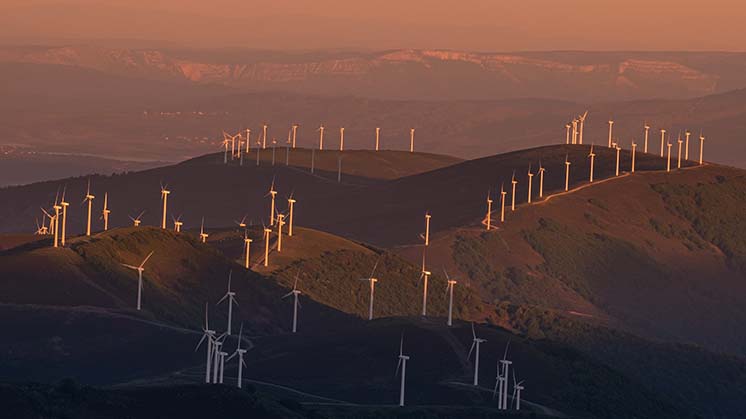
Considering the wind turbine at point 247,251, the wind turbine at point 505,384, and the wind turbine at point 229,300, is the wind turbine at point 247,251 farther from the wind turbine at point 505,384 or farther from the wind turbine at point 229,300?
the wind turbine at point 505,384

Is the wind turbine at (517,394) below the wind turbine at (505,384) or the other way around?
below

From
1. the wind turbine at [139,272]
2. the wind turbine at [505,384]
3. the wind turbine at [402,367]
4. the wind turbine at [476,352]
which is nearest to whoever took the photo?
the wind turbine at [402,367]

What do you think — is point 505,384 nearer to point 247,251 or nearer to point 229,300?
point 229,300

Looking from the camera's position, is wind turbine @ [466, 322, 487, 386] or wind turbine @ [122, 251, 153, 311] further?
wind turbine @ [122, 251, 153, 311]

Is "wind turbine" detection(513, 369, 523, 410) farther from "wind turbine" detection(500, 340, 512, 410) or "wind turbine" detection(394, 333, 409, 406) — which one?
"wind turbine" detection(394, 333, 409, 406)

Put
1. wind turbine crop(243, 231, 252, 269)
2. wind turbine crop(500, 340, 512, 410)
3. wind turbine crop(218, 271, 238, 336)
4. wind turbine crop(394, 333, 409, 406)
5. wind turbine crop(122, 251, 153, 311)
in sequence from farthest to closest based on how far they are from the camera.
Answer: wind turbine crop(243, 231, 252, 269) < wind turbine crop(122, 251, 153, 311) < wind turbine crop(218, 271, 238, 336) < wind turbine crop(500, 340, 512, 410) < wind turbine crop(394, 333, 409, 406)

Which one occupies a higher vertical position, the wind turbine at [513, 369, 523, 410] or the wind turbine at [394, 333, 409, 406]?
the wind turbine at [394, 333, 409, 406]

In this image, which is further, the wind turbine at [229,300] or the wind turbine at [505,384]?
the wind turbine at [229,300]

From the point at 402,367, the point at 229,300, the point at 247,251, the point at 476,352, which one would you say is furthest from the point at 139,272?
the point at 247,251

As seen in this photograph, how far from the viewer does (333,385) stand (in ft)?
466

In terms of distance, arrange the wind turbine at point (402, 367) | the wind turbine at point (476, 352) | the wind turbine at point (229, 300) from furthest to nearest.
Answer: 1. the wind turbine at point (229, 300)
2. the wind turbine at point (476, 352)
3. the wind turbine at point (402, 367)

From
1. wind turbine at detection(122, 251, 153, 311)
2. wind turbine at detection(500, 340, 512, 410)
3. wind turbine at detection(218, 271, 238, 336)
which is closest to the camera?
wind turbine at detection(500, 340, 512, 410)

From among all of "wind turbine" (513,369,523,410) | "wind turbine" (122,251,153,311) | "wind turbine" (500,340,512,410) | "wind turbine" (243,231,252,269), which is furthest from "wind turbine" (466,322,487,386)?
"wind turbine" (243,231,252,269)

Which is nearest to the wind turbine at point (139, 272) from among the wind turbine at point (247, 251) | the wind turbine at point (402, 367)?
the wind turbine at point (247, 251)
